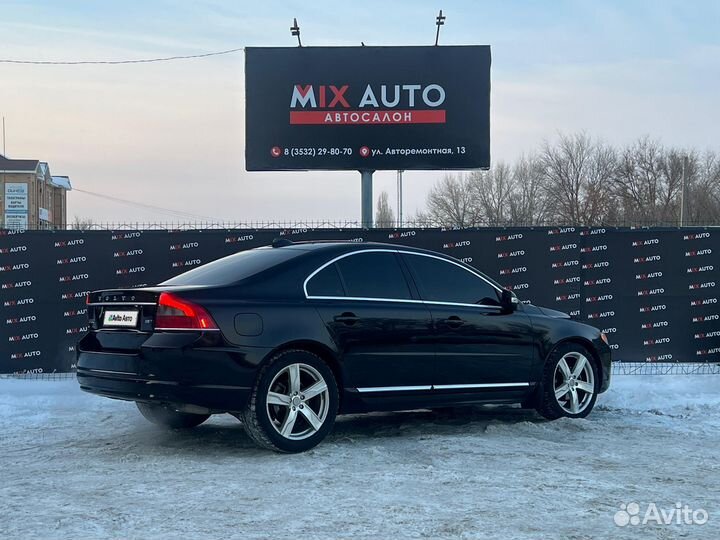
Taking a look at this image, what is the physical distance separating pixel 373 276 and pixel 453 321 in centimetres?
81

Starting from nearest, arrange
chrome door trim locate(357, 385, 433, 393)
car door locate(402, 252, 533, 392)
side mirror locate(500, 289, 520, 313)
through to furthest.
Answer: chrome door trim locate(357, 385, 433, 393)
car door locate(402, 252, 533, 392)
side mirror locate(500, 289, 520, 313)

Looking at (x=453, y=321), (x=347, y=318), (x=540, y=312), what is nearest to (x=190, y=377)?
(x=347, y=318)

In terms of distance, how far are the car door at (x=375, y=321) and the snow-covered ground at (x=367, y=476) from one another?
0.52m

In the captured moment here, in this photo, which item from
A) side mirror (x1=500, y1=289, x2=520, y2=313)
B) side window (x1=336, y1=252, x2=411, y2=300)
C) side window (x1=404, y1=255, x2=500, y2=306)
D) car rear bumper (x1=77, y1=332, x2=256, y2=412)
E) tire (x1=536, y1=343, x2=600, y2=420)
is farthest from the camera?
tire (x1=536, y1=343, x2=600, y2=420)

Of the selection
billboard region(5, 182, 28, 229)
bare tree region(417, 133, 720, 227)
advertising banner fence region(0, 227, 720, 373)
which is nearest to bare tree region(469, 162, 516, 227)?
bare tree region(417, 133, 720, 227)

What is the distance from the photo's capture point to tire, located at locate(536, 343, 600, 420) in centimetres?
816

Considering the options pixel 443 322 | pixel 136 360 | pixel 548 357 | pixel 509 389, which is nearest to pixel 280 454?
pixel 136 360

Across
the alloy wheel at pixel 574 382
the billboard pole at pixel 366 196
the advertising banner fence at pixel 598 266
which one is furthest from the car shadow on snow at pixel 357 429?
the billboard pole at pixel 366 196

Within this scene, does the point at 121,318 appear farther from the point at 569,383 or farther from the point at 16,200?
the point at 16,200

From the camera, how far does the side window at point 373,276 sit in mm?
7266

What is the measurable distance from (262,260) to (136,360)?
52.9 inches

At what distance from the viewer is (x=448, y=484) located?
571cm

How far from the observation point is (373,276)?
24.4ft

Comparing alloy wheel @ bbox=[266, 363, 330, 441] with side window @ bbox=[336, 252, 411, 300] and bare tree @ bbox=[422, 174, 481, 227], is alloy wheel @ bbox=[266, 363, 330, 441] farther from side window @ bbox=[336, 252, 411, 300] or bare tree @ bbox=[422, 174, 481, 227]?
bare tree @ bbox=[422, 174, 481, 227]
